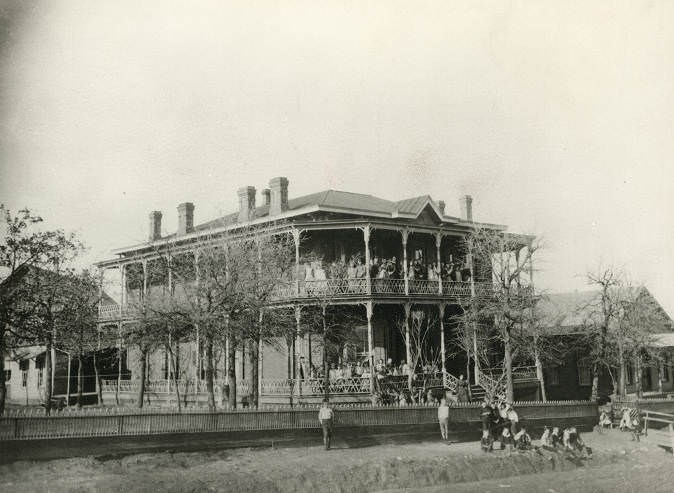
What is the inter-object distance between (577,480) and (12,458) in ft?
42.9

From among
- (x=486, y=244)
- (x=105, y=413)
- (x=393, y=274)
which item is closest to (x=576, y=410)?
(x=486, y=244)

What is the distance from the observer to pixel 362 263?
2794cm

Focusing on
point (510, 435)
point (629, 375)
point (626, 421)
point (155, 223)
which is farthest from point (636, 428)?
point (155, 223)

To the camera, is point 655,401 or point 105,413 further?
point 655,401

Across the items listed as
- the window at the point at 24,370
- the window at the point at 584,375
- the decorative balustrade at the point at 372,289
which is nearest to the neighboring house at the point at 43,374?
the window at the point at 24,370

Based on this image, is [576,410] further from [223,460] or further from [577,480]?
[223,460]

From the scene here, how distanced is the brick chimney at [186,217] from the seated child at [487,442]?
1959 cm

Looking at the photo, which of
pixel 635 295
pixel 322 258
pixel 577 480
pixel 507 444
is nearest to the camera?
pixel 577 480

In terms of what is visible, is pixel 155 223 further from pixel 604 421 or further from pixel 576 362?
pixel 604 421

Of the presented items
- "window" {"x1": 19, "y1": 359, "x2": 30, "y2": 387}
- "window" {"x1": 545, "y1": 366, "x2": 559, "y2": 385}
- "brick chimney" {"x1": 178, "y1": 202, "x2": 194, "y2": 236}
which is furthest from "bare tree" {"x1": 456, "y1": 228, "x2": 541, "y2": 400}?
"window" {"x1": 19, "y1": 359, "x2": 30, "y2": 387}

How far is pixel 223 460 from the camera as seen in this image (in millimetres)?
16266

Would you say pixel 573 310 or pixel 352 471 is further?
pixel 573 310

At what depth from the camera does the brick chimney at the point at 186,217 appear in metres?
34.2

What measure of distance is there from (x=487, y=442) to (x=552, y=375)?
16.4 meters
